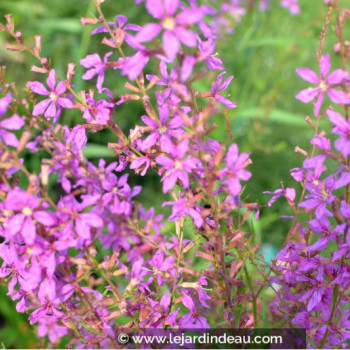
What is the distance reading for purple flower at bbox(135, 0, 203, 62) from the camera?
0.85 meters

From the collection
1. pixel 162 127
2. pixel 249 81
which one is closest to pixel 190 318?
pixel 162 127

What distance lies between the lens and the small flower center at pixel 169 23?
0.87 m

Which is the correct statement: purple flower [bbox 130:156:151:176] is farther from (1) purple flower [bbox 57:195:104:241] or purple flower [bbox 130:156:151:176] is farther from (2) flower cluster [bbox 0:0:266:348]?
(1) purple flower [bbox 57:195:104:241]

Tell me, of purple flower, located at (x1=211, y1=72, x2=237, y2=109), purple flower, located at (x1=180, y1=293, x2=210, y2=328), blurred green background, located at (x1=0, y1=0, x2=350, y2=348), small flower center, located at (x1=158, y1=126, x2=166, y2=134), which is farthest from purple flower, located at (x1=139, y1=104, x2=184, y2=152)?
blurred green background, located at (x1=0, y1=0, x2=350, y2=348)

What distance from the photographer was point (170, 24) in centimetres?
88

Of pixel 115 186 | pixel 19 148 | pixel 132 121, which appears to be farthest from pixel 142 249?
pixel 132 121

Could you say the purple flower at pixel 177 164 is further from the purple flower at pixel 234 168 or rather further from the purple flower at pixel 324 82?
the purple flower at pixel 324 82

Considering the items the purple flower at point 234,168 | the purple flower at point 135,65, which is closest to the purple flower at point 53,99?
the purple flower at point 135,65

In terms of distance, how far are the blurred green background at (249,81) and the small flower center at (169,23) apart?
1.65 metres

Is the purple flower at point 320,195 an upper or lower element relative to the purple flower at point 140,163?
lower

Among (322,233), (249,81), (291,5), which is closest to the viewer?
(322,233)

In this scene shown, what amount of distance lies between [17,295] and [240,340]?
1.87ft

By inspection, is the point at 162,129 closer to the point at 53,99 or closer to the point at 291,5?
the point at 53,99

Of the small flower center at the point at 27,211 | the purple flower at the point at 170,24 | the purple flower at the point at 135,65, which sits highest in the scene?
the purple flower at the point at 170,24
